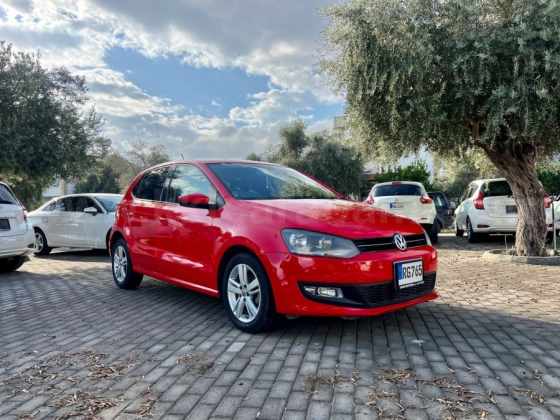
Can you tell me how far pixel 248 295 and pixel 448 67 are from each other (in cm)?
584

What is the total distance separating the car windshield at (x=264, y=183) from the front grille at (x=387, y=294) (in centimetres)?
142

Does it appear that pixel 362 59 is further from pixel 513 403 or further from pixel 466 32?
pixel 513 403

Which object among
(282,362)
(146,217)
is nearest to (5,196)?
(146,217)

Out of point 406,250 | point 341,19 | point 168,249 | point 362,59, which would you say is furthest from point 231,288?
point 341,19

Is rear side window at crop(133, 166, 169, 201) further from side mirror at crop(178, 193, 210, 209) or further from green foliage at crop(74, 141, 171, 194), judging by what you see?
green foliage at crop(74, 141, 171, 194)

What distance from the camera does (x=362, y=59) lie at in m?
7.79

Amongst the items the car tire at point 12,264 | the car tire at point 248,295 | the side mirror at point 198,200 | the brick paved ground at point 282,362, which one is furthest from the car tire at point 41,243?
the car tire at point 248,295

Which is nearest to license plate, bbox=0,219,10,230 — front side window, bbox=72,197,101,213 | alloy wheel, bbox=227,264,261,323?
front side window, bbox=72,197,101,213

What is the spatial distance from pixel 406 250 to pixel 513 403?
1.55 metres

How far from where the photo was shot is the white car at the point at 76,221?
10.0 m

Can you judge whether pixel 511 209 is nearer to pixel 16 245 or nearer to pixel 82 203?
pixel 82 203

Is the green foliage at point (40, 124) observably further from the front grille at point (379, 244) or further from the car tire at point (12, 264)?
the front grille at point (379, 244)

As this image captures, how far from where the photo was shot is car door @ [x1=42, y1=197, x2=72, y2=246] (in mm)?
10766

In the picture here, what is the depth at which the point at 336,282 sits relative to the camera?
353 centimetres
